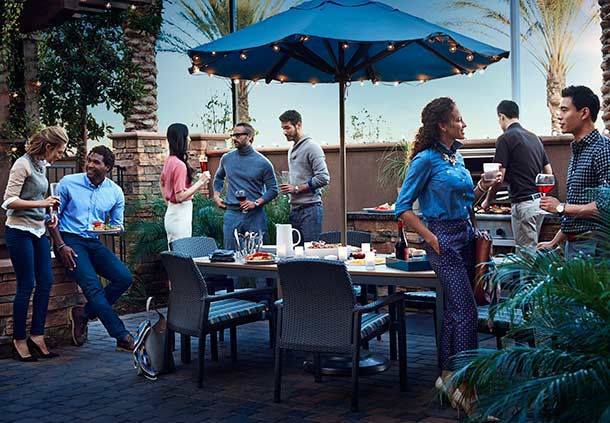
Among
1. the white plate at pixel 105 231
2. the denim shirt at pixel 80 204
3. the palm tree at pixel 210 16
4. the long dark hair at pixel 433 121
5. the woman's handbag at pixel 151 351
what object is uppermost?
the palm tree at pixel 210 16

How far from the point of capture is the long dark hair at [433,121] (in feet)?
18.6

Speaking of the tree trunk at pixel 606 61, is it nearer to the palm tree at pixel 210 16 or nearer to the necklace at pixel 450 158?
the necklace at pixel 450 158

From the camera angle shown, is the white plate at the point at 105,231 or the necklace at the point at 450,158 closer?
the necklace at the point at 450,158

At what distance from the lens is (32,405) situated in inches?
241

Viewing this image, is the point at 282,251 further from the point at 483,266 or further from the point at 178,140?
the point at 178,140

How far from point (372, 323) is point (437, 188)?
3.33 ft

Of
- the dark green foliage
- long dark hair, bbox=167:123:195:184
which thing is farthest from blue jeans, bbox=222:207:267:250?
the dark green foliage

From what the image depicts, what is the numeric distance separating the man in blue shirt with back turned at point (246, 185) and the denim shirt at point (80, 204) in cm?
119

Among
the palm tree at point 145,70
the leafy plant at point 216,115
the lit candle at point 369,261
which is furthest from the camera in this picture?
the leafy plant at point 216,115

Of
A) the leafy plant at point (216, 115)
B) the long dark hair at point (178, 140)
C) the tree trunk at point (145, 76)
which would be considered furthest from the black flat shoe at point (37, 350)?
the leafy plant at point (216, 115)

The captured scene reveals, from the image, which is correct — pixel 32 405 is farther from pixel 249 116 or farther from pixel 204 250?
pixel 249 116

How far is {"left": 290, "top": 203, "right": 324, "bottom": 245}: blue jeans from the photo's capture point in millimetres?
8633

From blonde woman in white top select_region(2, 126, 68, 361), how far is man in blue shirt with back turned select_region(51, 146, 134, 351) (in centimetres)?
18

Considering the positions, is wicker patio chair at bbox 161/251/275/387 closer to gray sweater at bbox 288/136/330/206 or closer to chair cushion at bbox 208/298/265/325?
chair cushion at bbox 208/298/265/325
